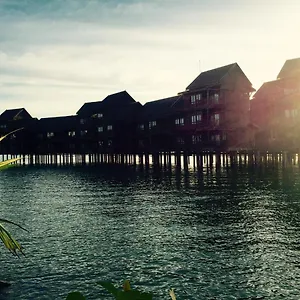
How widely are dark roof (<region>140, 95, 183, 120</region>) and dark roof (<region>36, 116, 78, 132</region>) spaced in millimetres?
22037

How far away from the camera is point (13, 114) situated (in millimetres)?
95438

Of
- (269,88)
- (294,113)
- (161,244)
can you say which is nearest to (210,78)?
(294,113)

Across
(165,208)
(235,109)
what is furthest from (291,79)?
(165,208)

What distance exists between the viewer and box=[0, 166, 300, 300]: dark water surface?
42.5ft

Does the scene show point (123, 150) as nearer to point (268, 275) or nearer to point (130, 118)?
point (130, 118)

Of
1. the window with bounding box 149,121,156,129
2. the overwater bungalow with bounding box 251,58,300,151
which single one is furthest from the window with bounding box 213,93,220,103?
the window with bounding box 149,121,156,129

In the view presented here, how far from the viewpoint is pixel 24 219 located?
80.1ft

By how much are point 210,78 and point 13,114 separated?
5725cm

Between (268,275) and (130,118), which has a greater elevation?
(130,118)

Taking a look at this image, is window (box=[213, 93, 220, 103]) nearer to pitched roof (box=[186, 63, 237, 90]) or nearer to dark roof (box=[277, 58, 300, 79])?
pitched roof (box=[186, 63, 237, 90])

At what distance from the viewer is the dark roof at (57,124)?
87875mm

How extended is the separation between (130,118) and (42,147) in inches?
1160

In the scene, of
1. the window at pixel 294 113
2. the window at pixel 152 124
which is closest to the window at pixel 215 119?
the window at pixel 294 113

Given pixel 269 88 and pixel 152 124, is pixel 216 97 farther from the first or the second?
pixel 152 124
